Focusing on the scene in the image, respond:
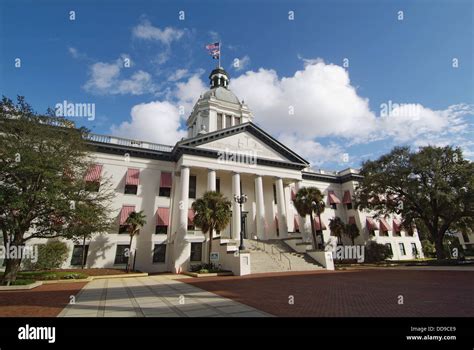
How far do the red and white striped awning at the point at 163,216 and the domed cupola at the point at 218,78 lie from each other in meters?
29.2

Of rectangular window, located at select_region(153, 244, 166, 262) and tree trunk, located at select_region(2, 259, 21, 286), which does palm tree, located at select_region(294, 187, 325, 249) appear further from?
tree trunk, located at select_region(2, 259, 21, 286)

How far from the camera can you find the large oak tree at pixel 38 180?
1469 cm

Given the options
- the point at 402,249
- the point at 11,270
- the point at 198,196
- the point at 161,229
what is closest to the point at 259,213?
the point at 198,196

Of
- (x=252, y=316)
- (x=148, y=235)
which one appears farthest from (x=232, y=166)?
(x=252, y=316)

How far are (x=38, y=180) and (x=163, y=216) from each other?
529 inches

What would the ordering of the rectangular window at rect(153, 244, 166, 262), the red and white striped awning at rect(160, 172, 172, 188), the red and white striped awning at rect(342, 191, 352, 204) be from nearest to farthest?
1. the rectangular window at rect(153, 244, 166, 262)
2. the red and white striped awning at rect(160, 172, 172, 188)
3. the red and white striped awning at rect(342, 191, 352, 204)

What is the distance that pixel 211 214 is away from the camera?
22219 mm

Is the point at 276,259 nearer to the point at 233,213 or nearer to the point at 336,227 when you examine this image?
the point at 233,213

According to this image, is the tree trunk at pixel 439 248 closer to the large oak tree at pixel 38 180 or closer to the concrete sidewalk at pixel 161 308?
the concrete sidewalk at pixel 161 308

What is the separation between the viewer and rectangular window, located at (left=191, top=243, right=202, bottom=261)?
89.1 feet

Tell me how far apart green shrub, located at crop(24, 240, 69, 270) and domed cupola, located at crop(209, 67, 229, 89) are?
3655 centimetres

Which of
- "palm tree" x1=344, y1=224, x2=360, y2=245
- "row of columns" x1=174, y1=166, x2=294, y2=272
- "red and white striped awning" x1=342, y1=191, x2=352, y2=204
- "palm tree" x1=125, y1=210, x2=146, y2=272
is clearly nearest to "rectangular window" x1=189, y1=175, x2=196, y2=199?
"row of columns" x1=174, y1=166, x2=294, y2=272

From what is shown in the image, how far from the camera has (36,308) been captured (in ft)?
26.7

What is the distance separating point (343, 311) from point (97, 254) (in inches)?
941
